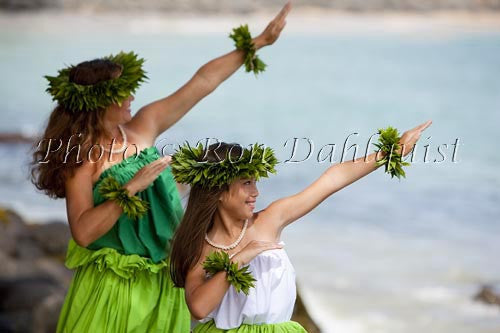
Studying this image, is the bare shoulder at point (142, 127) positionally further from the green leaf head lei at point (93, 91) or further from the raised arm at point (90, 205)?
the raised arm at point (90, 205)

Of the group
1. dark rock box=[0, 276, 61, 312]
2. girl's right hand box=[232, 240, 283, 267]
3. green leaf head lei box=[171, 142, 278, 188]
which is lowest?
dark rock box=[0, 276, 61, 312]

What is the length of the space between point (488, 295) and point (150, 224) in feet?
11.1

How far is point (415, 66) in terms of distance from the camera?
24.9 ft

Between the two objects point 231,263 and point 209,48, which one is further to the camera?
point 209,48

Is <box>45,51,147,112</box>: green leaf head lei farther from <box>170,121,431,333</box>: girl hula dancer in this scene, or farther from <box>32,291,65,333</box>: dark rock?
<box>32,291,65,333</box>: dark rock

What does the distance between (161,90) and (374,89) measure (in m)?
1.64

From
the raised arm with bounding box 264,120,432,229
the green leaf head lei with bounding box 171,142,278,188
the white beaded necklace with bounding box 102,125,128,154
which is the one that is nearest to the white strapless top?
Result: the raised arm with bounding box 264,120,432,229

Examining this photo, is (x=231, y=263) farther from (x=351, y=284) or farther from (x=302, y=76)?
(x=302, y=76)

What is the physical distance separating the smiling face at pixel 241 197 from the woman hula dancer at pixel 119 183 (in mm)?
452

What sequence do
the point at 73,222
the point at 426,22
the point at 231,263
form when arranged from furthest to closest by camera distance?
the point at 426,22 < the point at 73,222 < the point at 231,263

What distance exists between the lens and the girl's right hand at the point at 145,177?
9.95 ft

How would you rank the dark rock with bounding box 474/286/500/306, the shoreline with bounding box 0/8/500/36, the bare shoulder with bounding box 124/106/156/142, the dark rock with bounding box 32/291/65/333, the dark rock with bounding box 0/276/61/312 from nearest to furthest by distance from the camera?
the bare shoulder with bounding box 124/106/156/142, the dark rock with bounding box 32/291/65/333, the dark rock with bounding box 0/276/61/312, the dark rock with bounding box 474/286/500/306, the shoreline with bounding box 0/8/500/36

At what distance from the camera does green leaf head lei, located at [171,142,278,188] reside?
9.07ft

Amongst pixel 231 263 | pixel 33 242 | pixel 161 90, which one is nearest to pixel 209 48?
pixel 161 90
